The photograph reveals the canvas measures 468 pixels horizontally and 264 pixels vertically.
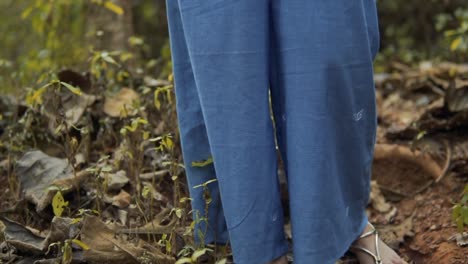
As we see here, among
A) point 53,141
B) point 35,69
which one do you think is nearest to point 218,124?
point 53,141

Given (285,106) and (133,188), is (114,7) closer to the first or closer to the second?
(133,188)

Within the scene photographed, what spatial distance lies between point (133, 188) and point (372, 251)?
86cm

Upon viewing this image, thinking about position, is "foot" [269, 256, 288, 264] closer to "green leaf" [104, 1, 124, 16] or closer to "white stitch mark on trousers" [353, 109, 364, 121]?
"white stitch mark on trousers" [353, 109, 364, 121]

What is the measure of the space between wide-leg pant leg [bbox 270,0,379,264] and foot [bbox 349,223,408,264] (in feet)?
0.71

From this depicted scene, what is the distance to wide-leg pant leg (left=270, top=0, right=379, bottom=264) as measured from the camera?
64.1 inches

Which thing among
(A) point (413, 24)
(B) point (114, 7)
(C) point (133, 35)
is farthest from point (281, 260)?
(A) point (413, 24)

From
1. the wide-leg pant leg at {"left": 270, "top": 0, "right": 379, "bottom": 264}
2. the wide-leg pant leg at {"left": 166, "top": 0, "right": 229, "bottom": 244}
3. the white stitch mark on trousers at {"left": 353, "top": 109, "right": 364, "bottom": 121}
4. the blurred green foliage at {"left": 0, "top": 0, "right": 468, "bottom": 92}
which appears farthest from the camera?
the blurred green foliage at {"left": 0, "top": 0, "right": 468, "bottom": 92}

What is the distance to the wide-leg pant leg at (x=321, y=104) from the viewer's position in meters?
1.63

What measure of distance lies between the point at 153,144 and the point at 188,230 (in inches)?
32.1

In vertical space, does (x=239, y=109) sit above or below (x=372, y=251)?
above

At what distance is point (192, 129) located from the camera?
6.29 feet

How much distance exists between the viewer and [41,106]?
257 centimetres

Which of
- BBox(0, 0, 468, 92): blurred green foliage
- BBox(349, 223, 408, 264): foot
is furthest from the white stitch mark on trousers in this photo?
BBox(0, 0, 468, 92): blurred green foliage

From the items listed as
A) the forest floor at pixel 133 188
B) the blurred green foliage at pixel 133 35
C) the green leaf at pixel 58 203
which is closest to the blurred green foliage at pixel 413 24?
the blurred green foliage at pixel 133 35
